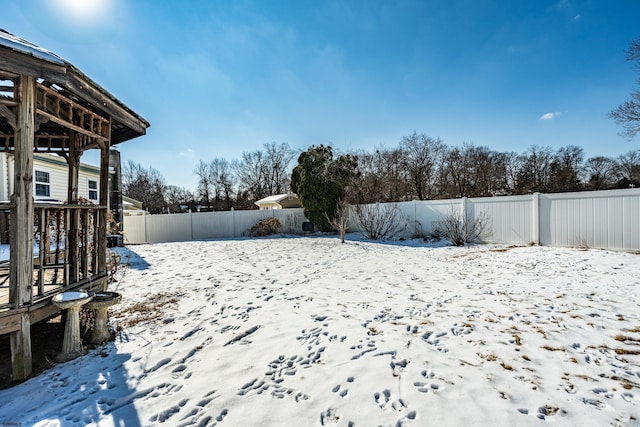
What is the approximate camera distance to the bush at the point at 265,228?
44.9ft

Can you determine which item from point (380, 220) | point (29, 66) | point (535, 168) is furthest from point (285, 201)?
point (535, 168)

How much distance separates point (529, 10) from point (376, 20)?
3.53 m

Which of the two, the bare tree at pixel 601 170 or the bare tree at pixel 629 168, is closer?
the bare tree at pixel 629 168

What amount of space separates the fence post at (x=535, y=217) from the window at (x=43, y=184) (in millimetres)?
16912

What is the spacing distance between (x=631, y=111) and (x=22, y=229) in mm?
14956

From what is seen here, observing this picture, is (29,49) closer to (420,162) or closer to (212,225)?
(212,225)

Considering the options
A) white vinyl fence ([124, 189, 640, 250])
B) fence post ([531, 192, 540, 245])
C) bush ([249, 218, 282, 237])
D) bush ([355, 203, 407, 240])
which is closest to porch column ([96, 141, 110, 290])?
bush ([355, 203, 407, 240])

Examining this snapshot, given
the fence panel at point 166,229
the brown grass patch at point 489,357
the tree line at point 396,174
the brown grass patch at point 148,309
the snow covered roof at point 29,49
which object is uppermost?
the tree line at point 396,174

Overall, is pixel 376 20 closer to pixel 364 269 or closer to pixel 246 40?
pixel 246 40

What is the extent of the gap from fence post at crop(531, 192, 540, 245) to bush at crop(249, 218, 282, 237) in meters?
10.5

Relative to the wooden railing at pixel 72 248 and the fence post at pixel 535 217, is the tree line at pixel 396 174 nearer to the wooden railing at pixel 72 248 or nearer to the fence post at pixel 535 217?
the fence post at pixel 535 217

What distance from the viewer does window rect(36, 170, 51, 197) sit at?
403 inches

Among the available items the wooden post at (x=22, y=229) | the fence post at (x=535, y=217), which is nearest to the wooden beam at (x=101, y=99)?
the wooden post at (x=22, y=229)

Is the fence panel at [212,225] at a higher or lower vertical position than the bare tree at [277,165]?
lower
